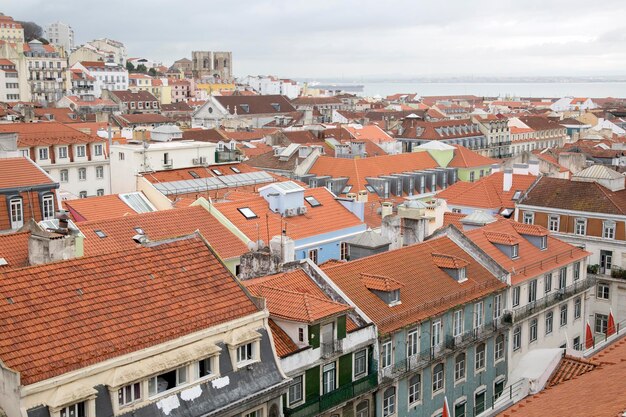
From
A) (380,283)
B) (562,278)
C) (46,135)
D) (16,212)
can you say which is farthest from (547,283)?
(46,135)

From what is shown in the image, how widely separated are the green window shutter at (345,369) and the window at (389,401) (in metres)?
2.38

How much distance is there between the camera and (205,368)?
21203mm

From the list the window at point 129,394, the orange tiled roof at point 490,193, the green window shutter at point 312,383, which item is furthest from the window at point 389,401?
the orange tiled roof at point 490,193

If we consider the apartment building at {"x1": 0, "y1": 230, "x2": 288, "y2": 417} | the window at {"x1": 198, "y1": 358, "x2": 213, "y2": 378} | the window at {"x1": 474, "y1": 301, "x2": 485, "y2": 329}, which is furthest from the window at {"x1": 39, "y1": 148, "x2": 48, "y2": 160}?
the window at {"x1": 198, "y1": 358, "x2": 213, "y2": 378}

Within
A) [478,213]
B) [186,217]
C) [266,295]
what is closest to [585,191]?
[478,213]

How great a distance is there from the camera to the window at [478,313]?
33062mm

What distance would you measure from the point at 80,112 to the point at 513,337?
4195 inches

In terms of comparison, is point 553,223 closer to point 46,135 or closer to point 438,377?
point 438,377

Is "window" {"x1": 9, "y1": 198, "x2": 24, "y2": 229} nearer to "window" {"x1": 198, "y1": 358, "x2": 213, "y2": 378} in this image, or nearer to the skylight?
the skylight

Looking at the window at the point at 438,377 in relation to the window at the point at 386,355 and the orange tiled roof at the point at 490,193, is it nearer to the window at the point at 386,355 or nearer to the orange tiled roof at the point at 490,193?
the window at the point at 386,355

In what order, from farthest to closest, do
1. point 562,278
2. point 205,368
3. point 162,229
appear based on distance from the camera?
point 562,278 < point 162,229 < point 205,368

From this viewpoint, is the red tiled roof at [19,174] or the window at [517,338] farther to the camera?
the red tiled roof at [19,174]

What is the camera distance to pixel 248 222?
133 ft

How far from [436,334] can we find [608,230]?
19.7 meters
